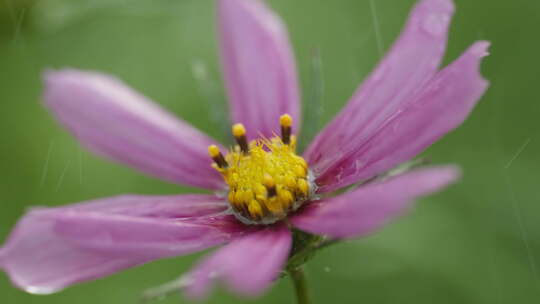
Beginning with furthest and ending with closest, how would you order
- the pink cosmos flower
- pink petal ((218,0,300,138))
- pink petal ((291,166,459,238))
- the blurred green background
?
the blurred green background → pink petal ((218,0,300,138)) → the pink cosmos flower → pink petal ((291,166,459,238))

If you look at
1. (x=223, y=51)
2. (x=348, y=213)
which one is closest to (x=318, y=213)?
(x=348, y=213)

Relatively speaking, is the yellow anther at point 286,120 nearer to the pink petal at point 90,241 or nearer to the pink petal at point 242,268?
Answer: the pink petal at point 90,241

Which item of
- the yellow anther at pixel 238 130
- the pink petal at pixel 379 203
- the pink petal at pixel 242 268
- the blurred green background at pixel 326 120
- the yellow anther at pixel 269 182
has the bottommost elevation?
the blurred green background at pixel 326 120

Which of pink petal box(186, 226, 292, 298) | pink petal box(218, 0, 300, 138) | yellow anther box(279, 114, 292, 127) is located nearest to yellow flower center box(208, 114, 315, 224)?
yellow anther box(279, 114, 292, 127)

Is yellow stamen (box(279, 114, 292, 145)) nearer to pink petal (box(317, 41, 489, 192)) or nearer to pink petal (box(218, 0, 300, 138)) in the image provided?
pink petal (box(218, 0, 300, 138))

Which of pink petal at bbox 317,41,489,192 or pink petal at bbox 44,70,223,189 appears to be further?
pink petal at bbox 44,70,223,189

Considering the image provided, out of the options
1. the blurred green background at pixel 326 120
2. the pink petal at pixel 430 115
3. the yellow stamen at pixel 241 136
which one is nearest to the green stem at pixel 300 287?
the pink petal at pixel 430 115

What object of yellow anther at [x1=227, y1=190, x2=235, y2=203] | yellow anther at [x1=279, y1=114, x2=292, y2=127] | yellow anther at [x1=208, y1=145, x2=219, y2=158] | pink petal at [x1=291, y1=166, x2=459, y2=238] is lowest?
yellow anther at [x1=227, y1=190, x2=235, y2=203]
